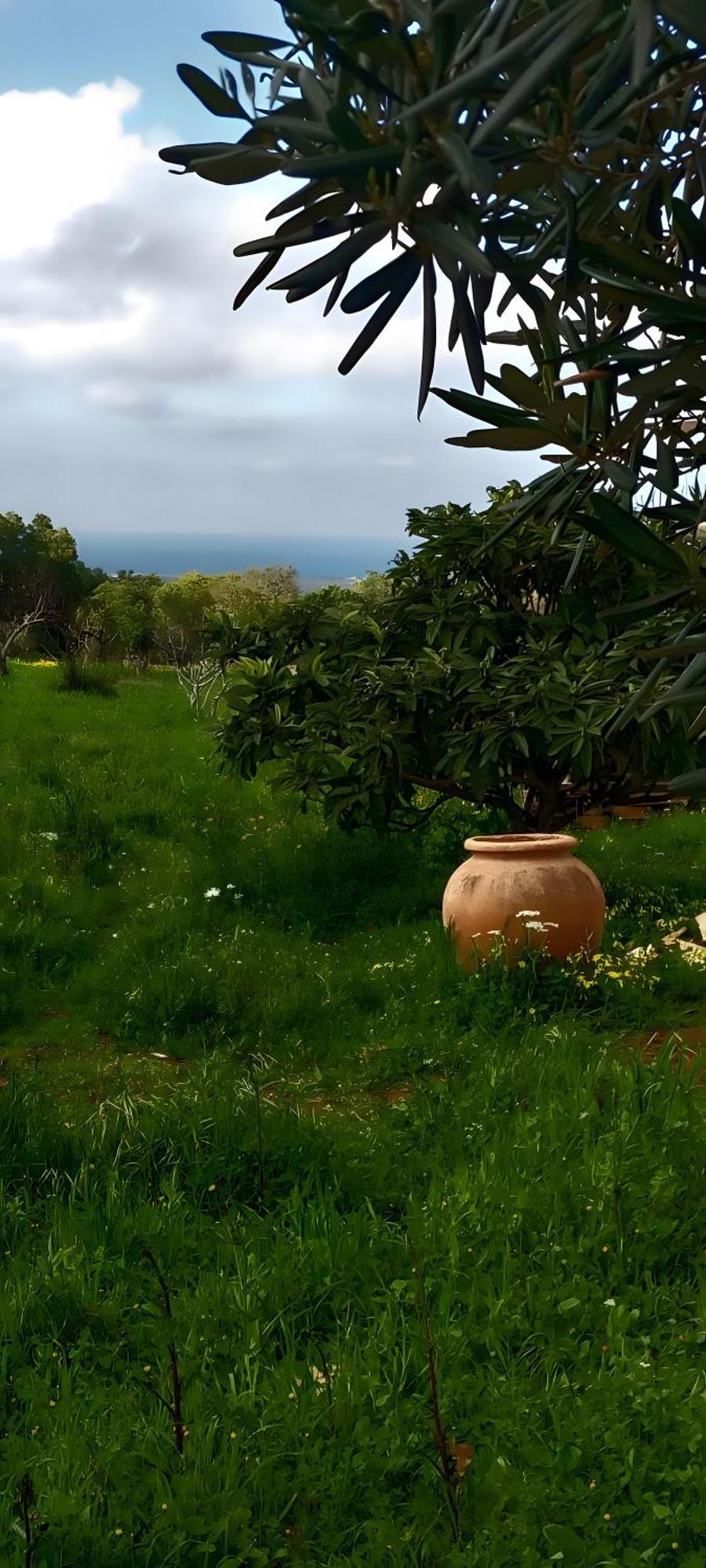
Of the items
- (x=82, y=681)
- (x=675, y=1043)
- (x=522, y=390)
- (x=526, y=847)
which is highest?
(x=522, y=390)

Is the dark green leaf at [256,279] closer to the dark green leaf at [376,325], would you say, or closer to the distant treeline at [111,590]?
the dark green leaf at [376,325]

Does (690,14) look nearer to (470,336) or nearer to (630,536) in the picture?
(470,336)

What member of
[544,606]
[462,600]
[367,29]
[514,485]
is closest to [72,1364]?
[367,29]

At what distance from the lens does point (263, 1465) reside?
248cm

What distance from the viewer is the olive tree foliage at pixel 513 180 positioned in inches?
60.7

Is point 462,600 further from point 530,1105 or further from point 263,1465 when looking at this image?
→ point 263,1465

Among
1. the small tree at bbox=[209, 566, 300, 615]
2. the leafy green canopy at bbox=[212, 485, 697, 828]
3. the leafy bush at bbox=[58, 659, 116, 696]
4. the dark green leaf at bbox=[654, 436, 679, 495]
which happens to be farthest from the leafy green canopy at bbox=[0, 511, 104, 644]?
the dark green leaf at bbox=[654, 436, 679, 495]

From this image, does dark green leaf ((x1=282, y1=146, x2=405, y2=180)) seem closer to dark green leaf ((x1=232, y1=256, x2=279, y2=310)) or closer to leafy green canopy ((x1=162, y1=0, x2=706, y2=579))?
leafy green canopy ((x1=162, y1=0, x2=706, y2=579))

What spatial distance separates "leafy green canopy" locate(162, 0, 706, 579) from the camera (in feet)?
5.06

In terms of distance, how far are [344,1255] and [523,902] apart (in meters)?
3.46

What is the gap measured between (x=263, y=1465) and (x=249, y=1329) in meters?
0.52

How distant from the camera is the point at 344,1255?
3.37 m

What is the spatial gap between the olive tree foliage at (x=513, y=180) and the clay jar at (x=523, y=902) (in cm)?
423

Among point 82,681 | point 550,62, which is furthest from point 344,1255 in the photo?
point 82,681
